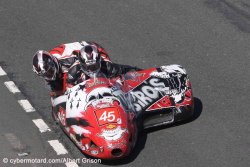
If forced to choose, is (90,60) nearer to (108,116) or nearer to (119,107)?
(119,107)

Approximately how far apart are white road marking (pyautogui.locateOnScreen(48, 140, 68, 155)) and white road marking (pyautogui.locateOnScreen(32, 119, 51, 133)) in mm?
428

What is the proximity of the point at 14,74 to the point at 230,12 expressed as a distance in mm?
5534

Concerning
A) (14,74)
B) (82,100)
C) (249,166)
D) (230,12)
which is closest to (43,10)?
(14,74)

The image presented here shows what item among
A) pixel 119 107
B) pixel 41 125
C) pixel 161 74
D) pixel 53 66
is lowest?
pixel 41 125

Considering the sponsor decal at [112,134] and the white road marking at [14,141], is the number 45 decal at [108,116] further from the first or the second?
the white road marking at [14,141]

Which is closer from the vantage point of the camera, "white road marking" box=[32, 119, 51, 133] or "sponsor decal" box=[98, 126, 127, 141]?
"sponsor decal" box=[98, 126, 127, 141]

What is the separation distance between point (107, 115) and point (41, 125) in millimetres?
1847

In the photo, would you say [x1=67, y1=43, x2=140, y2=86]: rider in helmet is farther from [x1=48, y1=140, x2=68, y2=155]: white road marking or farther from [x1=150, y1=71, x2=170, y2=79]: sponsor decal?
[x1=48, y1=140, x2=68, y2=155]: white road marking

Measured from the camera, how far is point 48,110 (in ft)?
46.1

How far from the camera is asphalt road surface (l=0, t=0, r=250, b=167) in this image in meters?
12.9

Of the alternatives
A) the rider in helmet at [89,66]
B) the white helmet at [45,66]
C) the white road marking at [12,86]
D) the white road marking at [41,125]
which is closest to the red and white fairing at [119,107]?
the rider in helmet at [89,66]

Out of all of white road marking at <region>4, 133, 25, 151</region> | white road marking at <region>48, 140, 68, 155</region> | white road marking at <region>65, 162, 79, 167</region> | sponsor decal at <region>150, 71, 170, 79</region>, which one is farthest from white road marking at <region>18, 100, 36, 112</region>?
sponsor decal at <region>150, 71, 170, 79</region>

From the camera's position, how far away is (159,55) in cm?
1608

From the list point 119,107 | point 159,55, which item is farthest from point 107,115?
point 159,55
